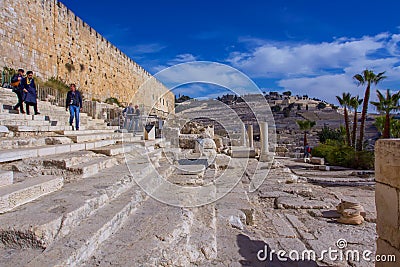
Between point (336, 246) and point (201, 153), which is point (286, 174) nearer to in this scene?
point (201, 153)

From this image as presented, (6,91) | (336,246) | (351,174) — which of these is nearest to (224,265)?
(336,246)

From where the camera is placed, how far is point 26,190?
2.44 meters

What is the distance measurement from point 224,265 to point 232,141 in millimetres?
18426

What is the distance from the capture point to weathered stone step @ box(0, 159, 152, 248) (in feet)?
6.02

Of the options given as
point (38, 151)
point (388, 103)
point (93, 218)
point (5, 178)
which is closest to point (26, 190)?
point (5, 178)

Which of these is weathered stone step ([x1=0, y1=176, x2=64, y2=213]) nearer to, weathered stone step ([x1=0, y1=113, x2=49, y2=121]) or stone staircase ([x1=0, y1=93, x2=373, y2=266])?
stone staircase ([x1=0, y1=93, x2=373, y2=266])

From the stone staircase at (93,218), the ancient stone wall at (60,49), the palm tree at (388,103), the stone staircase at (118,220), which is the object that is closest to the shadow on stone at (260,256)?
the stone staircase at (118,220)

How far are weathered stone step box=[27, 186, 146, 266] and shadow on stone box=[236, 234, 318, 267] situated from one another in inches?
45.6

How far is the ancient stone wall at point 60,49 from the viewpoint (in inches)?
558

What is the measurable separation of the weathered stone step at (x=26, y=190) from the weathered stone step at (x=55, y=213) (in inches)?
2.7

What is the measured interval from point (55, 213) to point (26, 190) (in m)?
0.52

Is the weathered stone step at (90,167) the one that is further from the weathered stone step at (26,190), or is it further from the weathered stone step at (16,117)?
the weathered stone step at (16,117)

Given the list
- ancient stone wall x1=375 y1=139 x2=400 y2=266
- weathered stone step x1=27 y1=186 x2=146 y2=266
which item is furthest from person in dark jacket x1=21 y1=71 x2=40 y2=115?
ancient stone wall x1=375 y1=139 x2=400 y2=266

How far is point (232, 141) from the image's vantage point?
68.2 ft
